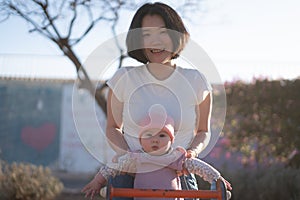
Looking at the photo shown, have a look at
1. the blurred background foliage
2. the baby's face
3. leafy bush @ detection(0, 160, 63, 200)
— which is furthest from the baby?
the blurred background foliage

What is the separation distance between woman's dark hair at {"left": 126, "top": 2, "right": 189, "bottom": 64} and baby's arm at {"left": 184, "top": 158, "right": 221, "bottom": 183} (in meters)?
0.52

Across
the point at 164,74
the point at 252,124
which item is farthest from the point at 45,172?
the point at 164,74

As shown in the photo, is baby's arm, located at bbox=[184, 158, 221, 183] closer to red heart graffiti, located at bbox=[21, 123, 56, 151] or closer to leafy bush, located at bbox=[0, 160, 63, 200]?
leafy bush, located at bbox=[0, 160, 63, 200]

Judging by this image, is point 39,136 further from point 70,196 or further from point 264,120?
point 264,120

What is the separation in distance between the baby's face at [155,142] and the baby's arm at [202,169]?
0.36 feet

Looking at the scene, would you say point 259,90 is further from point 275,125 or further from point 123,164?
point 123,164

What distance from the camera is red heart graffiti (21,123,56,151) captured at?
37.4ft

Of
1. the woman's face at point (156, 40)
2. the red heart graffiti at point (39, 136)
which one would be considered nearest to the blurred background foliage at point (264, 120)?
the red heart graffiti at point (39, 136)

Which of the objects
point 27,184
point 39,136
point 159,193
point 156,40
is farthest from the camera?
point 39,136

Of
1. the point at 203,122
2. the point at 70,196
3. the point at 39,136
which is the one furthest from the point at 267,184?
the point at 39,136

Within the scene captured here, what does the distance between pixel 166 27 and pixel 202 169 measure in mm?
651

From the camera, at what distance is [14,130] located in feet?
37.5

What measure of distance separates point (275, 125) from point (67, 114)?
15.1 feet

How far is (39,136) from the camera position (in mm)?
11492
